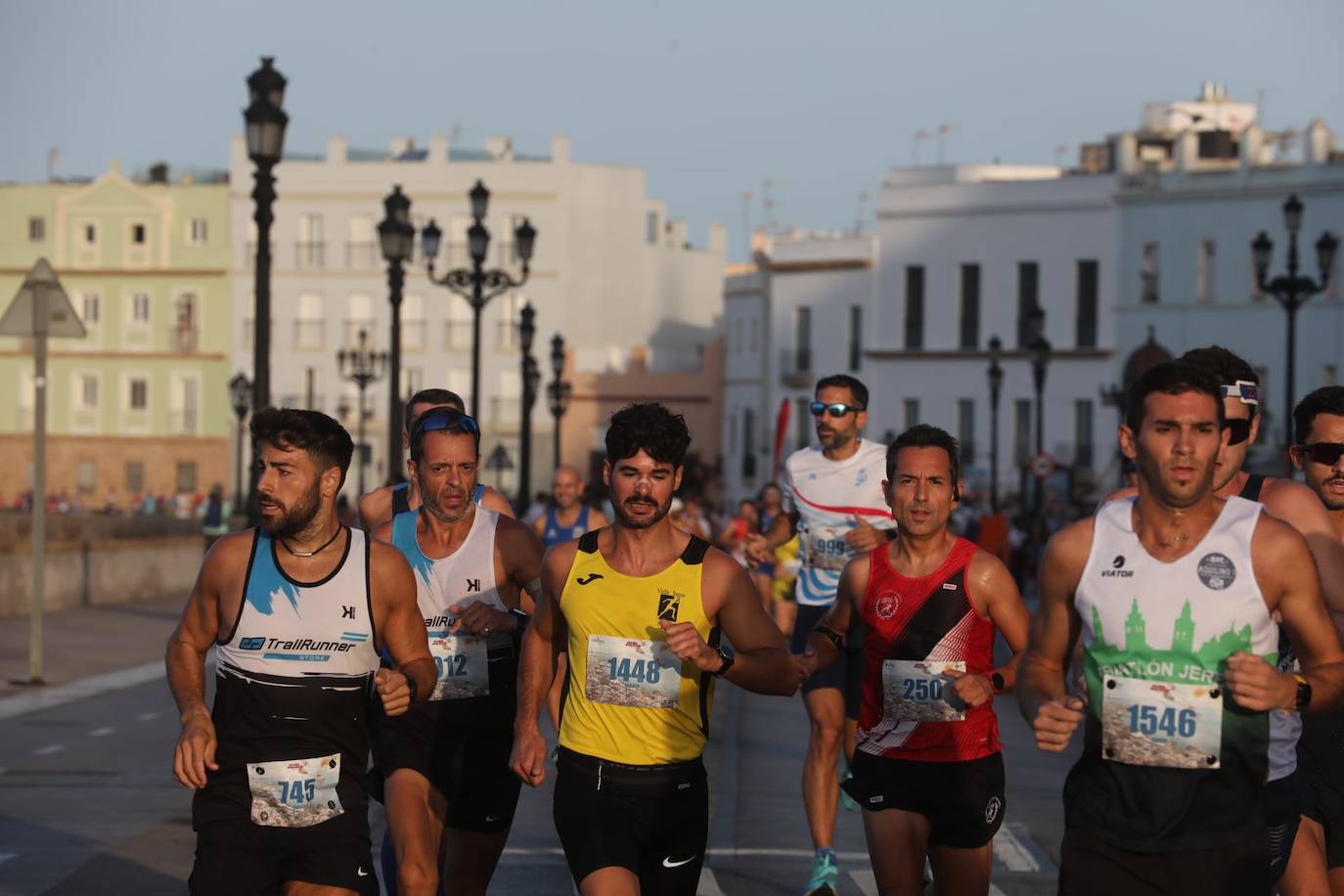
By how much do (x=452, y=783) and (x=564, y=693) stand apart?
1.18 metres

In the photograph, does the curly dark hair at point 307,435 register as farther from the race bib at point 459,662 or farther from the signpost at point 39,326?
the signpost at point 39,326

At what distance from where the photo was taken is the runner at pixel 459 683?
854 centimetres

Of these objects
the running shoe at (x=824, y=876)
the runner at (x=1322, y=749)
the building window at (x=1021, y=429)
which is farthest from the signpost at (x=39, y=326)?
the building window at (x=1021, y=429)

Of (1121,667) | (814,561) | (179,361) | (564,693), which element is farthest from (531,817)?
(179,361)

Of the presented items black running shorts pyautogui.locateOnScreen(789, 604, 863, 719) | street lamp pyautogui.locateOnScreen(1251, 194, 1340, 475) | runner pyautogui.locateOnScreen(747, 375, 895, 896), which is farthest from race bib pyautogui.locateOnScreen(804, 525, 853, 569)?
street lamp pyautogui.locateOnScreen(1251, 194, 1340, 475)

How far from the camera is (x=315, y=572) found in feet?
23.0

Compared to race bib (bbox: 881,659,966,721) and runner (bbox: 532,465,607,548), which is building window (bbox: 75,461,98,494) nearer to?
runner (bbox: 532,465,607,548)

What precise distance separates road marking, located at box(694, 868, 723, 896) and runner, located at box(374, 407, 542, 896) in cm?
186

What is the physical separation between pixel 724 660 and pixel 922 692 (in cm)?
114

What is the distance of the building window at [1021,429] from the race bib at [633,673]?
66.6 m

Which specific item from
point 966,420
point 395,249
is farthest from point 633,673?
point 966,420

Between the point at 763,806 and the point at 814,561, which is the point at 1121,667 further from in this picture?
the point at 763,806

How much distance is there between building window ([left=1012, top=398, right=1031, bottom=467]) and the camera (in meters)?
73.6

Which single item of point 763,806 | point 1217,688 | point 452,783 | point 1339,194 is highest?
point 1339,194
